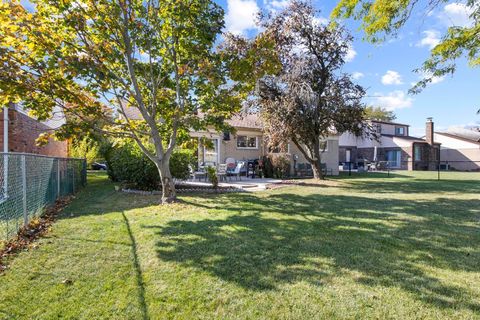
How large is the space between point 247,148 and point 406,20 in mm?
14387

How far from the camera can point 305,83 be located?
15.6m

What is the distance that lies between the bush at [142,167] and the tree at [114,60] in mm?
2339

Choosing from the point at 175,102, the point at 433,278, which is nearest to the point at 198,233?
the point at 433,278

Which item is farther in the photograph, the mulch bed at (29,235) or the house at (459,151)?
the house at (459,151)

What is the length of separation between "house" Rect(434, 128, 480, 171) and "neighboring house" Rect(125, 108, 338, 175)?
21199 millimetres

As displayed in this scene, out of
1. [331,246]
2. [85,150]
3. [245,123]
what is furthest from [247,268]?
[85,150]

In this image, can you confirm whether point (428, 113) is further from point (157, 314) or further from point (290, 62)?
point (157, 314)

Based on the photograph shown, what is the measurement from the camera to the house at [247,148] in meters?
20.3

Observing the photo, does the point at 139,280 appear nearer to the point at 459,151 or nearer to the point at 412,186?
the point at 412,186

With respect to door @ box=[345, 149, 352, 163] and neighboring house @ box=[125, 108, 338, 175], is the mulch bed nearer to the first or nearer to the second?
neighboring house @ box=[125, 108, 338, 175]

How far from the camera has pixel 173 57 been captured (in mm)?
8836

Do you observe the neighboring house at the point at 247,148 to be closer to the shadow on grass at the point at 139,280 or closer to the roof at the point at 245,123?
the roof at the point at 245,123

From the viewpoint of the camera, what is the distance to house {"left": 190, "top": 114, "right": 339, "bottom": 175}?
66.6ft

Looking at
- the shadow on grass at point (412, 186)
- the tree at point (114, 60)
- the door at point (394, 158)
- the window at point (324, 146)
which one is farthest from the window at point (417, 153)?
the tree at point (114, 60)
